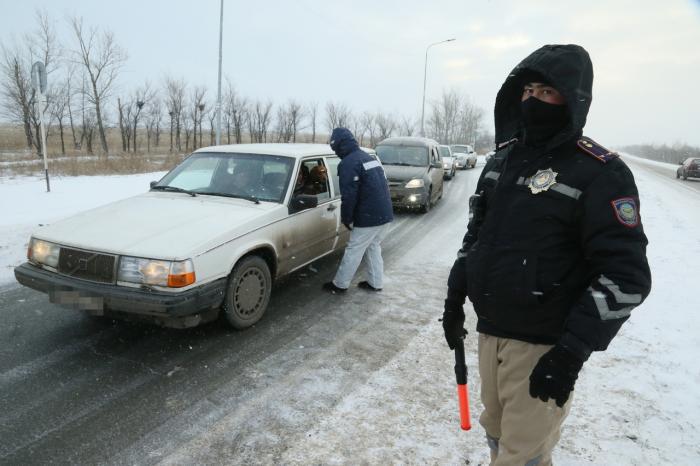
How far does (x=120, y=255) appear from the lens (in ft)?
11.3

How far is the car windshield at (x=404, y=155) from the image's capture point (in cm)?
1140

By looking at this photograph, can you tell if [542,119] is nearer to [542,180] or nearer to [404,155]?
[542,180]

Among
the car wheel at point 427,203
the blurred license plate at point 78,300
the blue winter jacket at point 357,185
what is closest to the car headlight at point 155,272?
the blurred license plate at point 78,300

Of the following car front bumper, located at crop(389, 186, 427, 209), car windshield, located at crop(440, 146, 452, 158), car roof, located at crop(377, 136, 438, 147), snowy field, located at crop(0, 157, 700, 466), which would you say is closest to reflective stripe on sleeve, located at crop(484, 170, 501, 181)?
snowy field, located at crop(0, 157, 700, 466)

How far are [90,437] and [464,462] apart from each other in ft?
7.27

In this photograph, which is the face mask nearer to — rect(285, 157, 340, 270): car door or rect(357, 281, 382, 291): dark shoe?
rect(285, 157, 340, 270): car door

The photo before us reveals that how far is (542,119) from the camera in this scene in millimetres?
1800

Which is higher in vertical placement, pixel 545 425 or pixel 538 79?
pixel 538 79

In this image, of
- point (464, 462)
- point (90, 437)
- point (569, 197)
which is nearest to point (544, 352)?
point (569, 197)

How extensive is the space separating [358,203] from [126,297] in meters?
2.64

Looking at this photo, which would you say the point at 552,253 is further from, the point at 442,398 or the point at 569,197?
the point at 442,398

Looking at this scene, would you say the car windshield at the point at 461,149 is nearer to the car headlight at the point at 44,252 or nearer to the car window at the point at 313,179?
the car window at the point at 313,179

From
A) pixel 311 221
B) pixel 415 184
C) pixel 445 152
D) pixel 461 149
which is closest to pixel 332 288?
pixel 311 221

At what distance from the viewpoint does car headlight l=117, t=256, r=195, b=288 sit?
3.38 m
